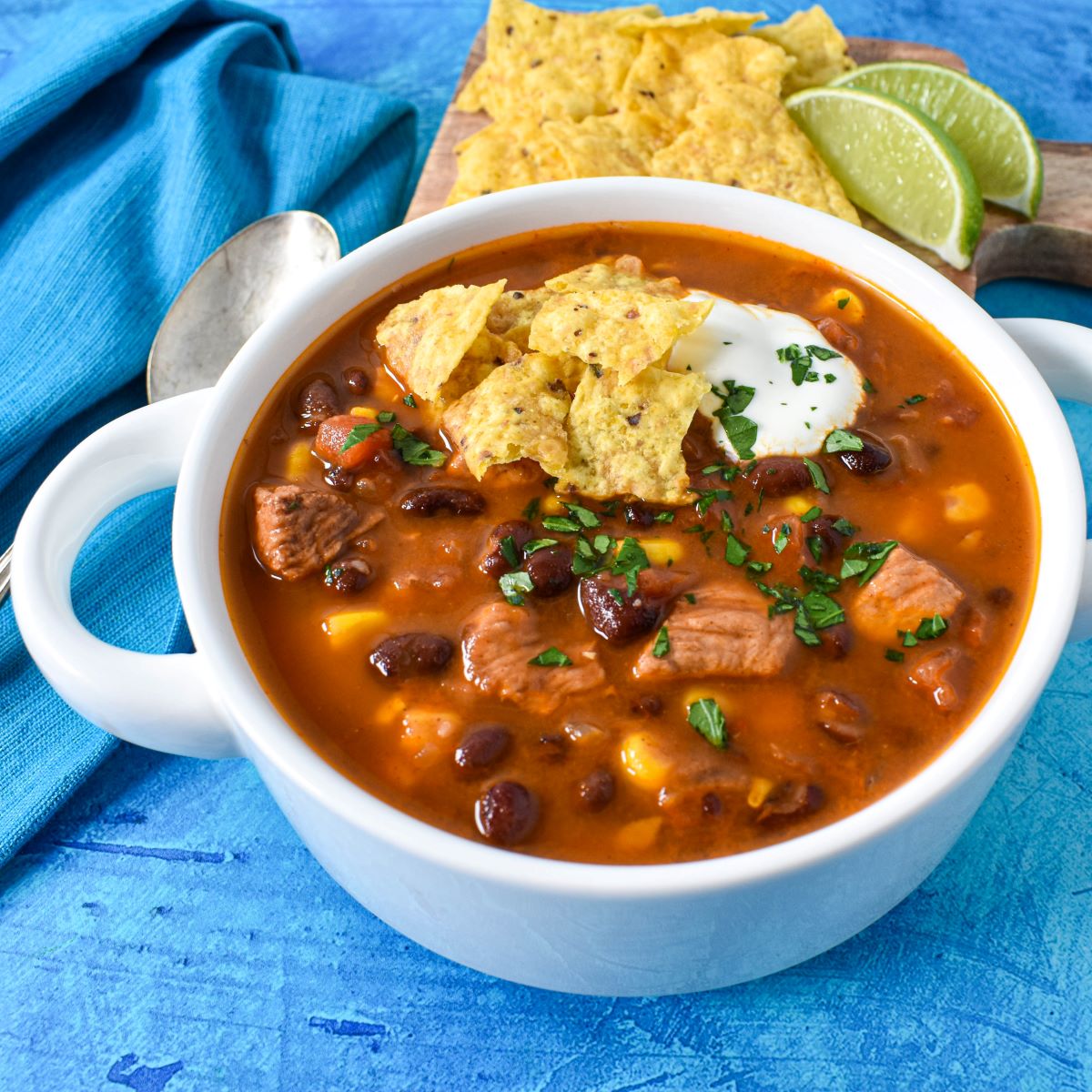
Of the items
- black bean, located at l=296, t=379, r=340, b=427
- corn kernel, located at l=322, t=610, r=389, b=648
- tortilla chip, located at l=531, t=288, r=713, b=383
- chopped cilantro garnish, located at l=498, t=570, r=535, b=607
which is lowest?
chopped cilantro garnish, located at l=498, t=570, r=535, b=607

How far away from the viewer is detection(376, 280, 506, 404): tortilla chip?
290cm

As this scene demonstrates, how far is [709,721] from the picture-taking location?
2.46 m

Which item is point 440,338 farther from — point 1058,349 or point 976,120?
point 976,120

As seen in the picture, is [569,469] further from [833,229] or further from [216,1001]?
[216,1001]

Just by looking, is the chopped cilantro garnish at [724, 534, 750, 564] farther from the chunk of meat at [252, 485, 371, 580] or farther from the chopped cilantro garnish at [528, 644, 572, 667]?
the chunk of meat at [252, 485, 371, 580]

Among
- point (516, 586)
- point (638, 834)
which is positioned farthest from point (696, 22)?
point (638, 834)

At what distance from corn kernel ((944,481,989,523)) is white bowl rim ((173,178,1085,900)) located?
125mm

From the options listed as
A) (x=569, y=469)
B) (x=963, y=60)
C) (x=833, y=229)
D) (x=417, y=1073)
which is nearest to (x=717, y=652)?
(x=569, y=469)

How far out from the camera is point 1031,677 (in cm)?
238

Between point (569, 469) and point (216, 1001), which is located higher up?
point (569, 469)

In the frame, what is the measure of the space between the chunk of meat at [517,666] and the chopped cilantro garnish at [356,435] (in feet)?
1.80

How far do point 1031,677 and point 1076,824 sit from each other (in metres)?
0.87

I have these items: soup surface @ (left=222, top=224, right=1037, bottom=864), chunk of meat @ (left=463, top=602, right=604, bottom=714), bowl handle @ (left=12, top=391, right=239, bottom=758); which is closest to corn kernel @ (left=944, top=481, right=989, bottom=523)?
soup surface @ (left=222, top=224, right=1037, bottom=864)

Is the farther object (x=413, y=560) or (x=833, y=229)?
(x=833, y=229)
